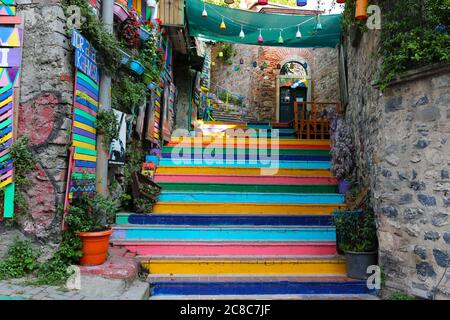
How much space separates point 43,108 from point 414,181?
12.4 feet

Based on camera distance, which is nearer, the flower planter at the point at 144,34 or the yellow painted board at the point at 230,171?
the flower planter at the point at 144,34

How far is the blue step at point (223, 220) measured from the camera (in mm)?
4809

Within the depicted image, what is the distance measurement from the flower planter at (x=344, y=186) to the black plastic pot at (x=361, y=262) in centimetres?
180

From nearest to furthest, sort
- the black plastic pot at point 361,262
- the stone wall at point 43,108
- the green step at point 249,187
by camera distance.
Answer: the stone wall at point 43,108 → the black plastic pot at point 361,262 → the green step at point 249,187

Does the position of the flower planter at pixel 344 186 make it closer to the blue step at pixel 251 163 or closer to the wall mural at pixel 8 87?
the blue step at pixel 251 163

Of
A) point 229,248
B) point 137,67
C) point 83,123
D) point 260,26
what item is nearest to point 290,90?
point 260,26

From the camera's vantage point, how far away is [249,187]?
5895mm

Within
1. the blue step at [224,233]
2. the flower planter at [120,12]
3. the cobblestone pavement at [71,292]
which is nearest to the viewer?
the cobblestone pavement at [71,292]

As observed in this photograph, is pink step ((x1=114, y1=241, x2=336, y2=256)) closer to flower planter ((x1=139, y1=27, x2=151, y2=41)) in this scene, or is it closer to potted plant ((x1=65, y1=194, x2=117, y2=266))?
potted plant ((x1=65, y1=194, x2=117, y2=266))

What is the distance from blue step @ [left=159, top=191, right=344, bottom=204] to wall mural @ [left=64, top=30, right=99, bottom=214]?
63.4 inches

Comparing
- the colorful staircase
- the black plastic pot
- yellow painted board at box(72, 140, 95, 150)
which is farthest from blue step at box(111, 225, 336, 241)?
yellow painted board at box(72, 140, 95, 150)

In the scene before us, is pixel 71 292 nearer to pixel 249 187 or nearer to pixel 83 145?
pixel 83 145

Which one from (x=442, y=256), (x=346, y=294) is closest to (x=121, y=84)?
(x=346, y=294)

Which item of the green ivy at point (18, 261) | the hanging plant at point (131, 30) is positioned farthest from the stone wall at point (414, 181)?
the green ivy at point (18, 261)
